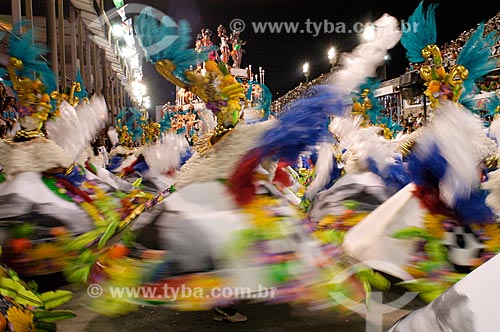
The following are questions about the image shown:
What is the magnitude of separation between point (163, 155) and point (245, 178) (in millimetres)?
4943

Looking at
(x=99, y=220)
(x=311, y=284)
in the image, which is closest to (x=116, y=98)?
(x=99, y=220)

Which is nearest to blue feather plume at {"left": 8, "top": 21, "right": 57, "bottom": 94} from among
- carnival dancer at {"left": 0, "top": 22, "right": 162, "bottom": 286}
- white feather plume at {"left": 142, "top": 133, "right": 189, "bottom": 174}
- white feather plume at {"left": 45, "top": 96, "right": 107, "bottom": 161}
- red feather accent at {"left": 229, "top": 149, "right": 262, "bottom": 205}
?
carnival dancer at {"left": 0, "top": 22, "right": 162, "bottom": 286}

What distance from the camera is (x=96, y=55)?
21531 mm

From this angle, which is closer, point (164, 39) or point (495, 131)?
point (164, 39)

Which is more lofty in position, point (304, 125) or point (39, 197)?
point (304, 125)

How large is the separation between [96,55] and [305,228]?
2051 centimetres

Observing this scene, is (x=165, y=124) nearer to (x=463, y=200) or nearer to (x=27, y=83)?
(x=27, y=83)

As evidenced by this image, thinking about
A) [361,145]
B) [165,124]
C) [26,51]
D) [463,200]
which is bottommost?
[463,200]

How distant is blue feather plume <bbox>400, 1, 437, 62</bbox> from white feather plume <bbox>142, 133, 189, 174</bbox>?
14.5 ft

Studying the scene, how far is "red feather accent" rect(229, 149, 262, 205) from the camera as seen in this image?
2840mm

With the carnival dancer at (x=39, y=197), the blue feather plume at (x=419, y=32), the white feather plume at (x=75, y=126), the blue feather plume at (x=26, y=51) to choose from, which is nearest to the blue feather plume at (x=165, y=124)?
the white feather plume at (x=75, y=126)

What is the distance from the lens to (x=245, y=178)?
286 cm

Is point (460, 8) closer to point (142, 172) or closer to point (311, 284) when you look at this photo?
point (142, 172)

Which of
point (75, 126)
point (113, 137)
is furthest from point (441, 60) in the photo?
point (113, 137)
